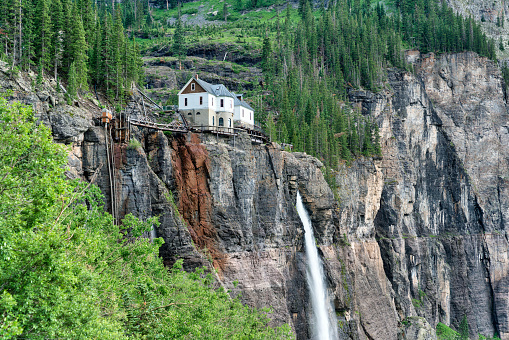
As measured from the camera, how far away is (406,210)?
116 m

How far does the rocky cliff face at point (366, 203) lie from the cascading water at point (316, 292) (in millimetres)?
1669

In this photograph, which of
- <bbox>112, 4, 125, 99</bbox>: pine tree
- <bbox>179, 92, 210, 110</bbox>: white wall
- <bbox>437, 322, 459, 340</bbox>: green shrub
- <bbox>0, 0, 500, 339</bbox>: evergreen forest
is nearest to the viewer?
<bbox>0, 0, 500, 339</bbox>: evergreen forest

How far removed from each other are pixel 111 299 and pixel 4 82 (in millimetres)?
27852

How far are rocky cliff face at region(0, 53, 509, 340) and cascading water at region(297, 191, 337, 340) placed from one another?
1.67m

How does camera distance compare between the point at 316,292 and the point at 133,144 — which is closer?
the point at 133,144

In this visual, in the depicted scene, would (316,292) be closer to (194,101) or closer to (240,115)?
(240,115)

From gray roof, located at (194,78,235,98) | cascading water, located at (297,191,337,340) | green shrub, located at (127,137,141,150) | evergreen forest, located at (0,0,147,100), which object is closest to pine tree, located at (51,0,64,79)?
evergreen forest, located at (0,0,147,100)

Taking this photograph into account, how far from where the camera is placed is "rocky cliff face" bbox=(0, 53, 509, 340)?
53062 millimetres

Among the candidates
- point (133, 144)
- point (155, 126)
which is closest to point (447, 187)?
point (155, 126)

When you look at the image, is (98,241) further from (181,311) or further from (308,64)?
(308,64)

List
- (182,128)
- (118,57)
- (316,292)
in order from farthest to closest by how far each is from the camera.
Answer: (316,292)
(118,57)
(182,128)

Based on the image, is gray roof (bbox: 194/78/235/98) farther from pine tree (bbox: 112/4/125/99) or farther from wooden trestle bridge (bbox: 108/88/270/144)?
pine tree (bbox: 112/4/125/99)

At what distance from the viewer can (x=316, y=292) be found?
234 ft

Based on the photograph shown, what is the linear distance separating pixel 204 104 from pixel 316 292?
97.4 ft
